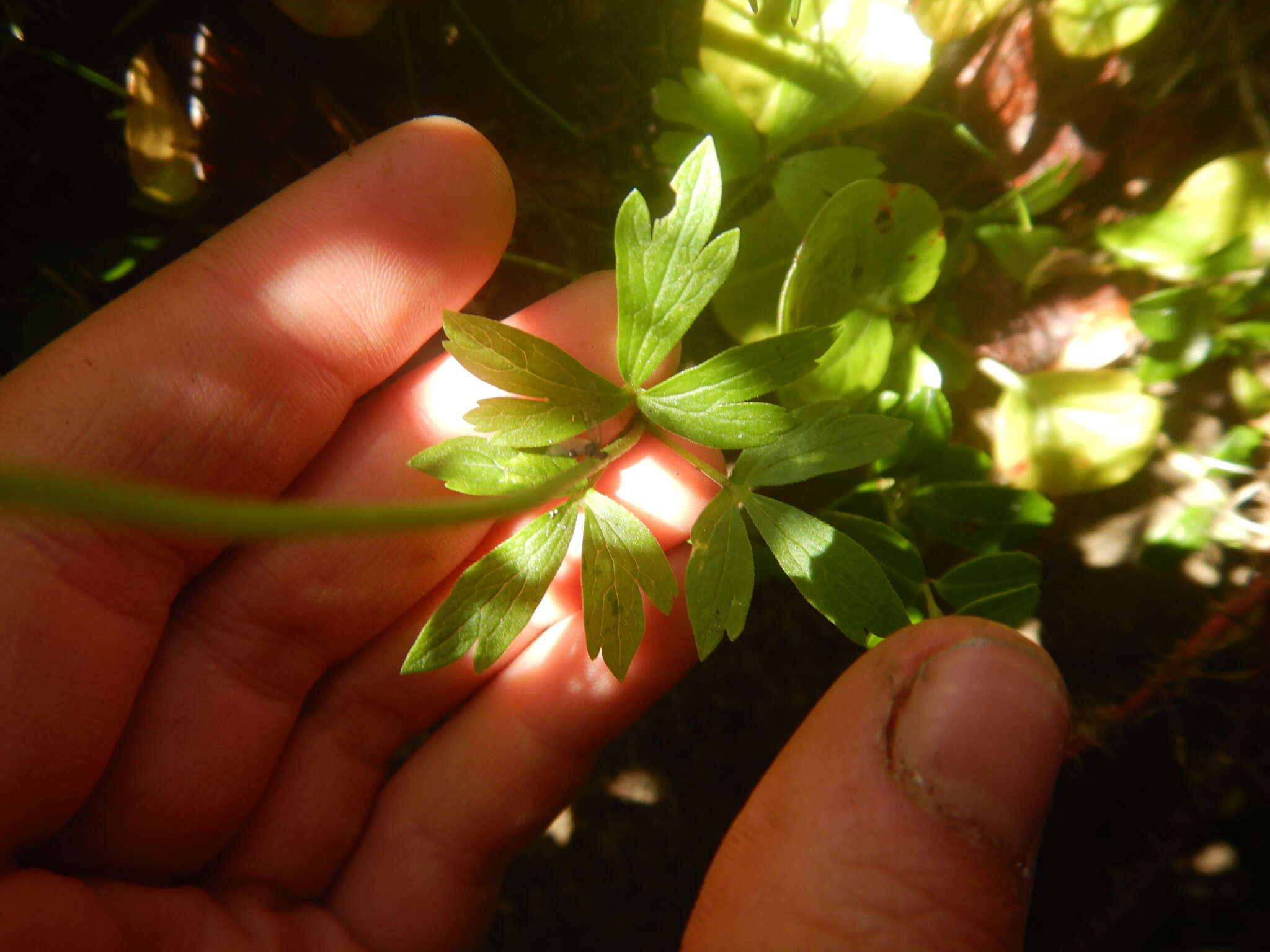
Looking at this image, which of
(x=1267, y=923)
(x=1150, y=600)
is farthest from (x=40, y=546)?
(x=1267, y=923)

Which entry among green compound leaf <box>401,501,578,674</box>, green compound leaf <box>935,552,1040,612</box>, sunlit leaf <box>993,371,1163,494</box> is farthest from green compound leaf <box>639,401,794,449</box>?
sunlit leaf <box>993,371,1163,494</box>

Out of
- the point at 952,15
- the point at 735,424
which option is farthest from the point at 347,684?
the point at 952,15

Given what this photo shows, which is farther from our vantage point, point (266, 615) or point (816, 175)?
point (266, 615)

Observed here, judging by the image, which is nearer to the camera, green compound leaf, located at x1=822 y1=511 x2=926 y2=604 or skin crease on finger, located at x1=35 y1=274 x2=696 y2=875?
green compound leaf, located at x1=822 y1=511 x2=926 y2=604

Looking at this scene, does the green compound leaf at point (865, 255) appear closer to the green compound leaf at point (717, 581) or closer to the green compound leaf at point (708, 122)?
the green compound leaf at point (708, 122)

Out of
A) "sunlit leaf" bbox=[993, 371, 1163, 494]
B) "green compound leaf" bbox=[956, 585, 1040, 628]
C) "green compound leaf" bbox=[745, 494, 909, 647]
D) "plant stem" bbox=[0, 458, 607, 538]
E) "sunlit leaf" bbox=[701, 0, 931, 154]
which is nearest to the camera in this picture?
"plant stem" bbox=[0, 458, 607, 538]

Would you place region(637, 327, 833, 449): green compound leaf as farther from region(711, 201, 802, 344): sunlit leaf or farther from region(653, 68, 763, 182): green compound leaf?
region(653, 68, 763, 182): green compound leaf

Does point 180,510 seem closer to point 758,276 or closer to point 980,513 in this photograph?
point 758,276
